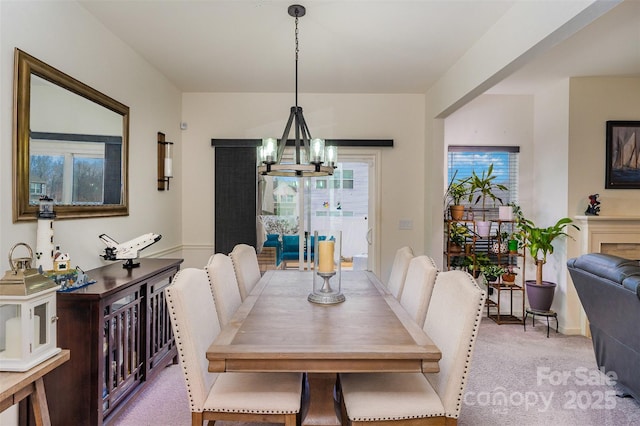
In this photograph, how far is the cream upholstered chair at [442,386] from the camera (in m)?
1.44

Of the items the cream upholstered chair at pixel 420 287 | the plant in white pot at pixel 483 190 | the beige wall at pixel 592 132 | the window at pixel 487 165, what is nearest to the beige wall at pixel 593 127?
the beige wall at pixel 592 132

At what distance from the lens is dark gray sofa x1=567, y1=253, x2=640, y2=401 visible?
2037 mm

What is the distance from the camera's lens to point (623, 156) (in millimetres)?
3691

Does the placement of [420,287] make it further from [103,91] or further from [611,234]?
[611,234]

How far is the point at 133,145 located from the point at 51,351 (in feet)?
6.80

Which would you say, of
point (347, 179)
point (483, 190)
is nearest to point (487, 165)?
point (483, 190)

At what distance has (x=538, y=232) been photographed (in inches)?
144

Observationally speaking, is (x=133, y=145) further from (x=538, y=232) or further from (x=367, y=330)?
(x=538, y=232)

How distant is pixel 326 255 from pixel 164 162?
246 cm

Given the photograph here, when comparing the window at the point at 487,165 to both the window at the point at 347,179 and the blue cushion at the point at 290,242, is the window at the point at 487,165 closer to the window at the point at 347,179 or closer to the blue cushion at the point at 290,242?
the window at the point at 347,179

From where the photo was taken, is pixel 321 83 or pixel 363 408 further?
pixel 321 83

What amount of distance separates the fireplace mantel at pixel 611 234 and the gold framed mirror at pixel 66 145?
445cm

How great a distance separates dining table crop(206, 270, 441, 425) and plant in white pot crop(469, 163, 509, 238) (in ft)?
8.13

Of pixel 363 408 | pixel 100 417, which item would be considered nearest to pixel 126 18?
pixel 100 417
